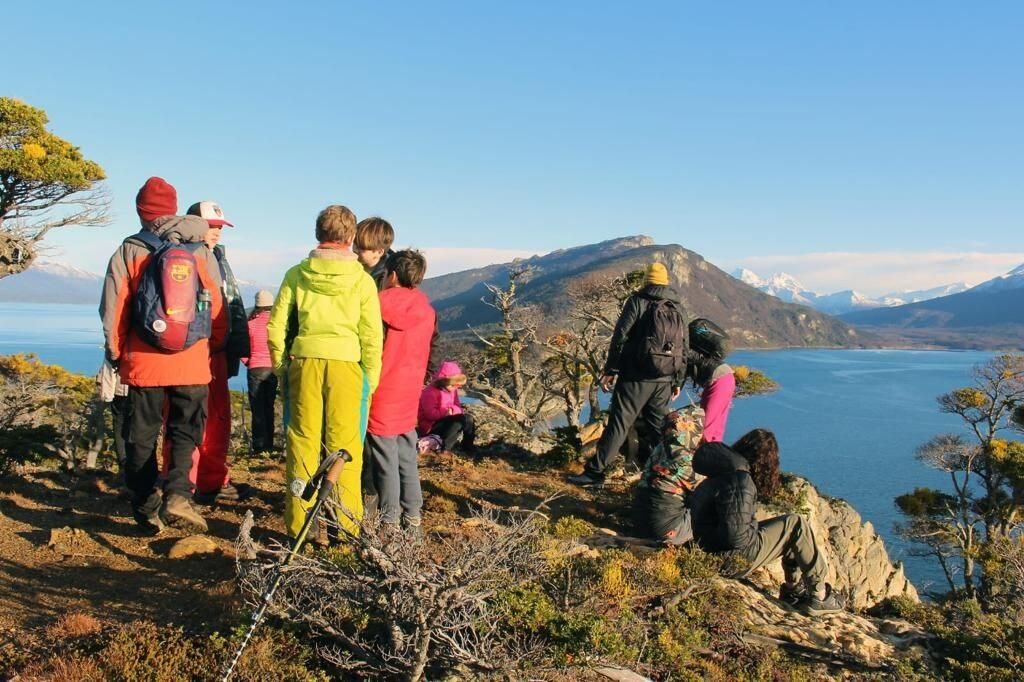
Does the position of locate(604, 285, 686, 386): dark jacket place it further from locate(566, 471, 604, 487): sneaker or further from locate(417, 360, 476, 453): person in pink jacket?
locate(417, 360, 476, 453): person in pink jacket

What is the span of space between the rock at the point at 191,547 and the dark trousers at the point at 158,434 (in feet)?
1.32

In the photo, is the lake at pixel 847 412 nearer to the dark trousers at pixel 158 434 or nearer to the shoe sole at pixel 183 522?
the dark trousers at pixel 158 434

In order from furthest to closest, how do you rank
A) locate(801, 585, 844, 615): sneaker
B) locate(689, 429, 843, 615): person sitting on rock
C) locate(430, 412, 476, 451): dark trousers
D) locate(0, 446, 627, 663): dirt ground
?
locate(430, 412, 476, 451): dark trousers → locate(801, 585, 844, 615): sneaker → locate(689, 429, 843, 615): person sitting on rock → locate(0, 446, 627, 663): dirt ground

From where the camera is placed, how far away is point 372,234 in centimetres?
416

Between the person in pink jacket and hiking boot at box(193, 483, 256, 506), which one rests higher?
the person in pink jacket

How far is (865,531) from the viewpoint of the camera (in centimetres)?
746

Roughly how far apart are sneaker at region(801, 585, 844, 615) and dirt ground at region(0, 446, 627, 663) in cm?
160

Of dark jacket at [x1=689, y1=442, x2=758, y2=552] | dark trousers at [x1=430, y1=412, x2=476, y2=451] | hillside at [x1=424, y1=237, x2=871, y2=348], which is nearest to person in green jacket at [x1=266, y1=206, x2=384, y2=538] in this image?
dark jacket at [x1=689, y1=442, x2=758, y2=552]

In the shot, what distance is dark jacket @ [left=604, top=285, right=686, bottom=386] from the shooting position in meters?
5.79

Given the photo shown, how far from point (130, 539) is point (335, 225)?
7.94ft

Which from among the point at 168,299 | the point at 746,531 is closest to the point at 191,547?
the point at 168,299

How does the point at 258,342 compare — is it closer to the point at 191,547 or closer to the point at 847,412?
the point at 191,547

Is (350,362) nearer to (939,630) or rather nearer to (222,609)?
(222,609)

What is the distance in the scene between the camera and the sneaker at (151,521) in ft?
14.0
